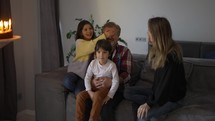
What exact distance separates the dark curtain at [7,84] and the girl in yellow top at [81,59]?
0.84 m

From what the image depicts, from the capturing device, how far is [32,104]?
3.89 metres

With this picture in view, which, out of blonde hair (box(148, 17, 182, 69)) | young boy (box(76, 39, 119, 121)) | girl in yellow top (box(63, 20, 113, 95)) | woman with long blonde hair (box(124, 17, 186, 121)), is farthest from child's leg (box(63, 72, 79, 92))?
blonde hair (box(148, 17, 182, 69))

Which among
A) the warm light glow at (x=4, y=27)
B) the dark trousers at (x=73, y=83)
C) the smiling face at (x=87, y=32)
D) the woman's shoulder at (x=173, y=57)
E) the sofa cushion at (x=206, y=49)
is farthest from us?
the sofa cushion at (x=206, y=49)

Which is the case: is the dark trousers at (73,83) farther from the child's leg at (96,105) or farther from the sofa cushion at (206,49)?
the sofa cushion at (206,49)

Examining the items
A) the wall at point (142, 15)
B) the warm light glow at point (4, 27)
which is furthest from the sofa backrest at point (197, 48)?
the warm light glow at point (4, 27)

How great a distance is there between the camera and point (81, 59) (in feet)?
9.11

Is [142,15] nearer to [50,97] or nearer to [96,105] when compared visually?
[50,97]

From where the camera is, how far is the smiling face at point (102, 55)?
8.09ft

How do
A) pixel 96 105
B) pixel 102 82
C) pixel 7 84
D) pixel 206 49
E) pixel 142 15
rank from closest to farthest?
pixel 96 105, pixel 102 82, pixel 7 84, pixel 206 49, pixel 142 15

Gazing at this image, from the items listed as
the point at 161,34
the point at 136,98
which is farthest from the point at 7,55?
the point at 161,34

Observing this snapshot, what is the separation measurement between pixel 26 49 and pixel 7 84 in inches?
26.5

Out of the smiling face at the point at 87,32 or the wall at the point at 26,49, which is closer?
the smiling face at the point at 87,32

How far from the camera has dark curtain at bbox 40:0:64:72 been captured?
367cm

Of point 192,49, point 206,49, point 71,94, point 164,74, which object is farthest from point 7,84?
point 206,49
